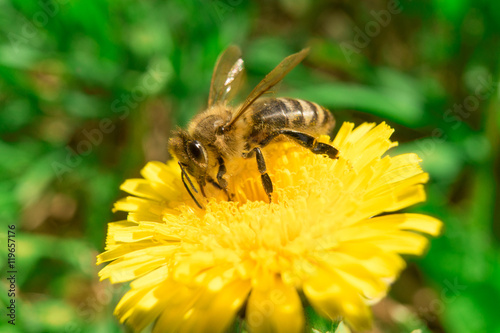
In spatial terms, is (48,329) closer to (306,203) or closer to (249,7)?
(306,203)

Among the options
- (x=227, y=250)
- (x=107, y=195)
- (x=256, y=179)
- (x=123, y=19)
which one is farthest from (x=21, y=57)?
(x=227, y=250)

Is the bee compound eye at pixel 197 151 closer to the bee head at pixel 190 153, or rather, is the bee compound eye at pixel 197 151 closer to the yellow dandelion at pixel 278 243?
the bee head at pixel 190 153

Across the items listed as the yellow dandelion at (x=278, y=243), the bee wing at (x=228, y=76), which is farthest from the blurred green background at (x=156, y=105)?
the yellow dandelion at (x=278, y=243)

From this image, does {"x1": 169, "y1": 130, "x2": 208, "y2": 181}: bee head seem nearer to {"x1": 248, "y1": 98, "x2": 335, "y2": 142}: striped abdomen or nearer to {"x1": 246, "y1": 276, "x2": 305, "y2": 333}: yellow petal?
{"x1": 248, "y1": 98, "x2": 335, "y2": 142}: striped abdomen

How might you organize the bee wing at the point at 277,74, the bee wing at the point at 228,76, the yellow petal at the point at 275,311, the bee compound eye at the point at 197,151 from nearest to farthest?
the yellow petal at the point at 275,311 → the bee wing at the point at 277,74 → the bee compound eye at the point at 197,151 → the bee wing at the point at 228,76

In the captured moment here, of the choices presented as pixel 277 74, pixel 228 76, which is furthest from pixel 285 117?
pixel 228 76

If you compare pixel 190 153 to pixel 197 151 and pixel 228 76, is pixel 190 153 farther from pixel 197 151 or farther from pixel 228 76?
pixel 228 76
